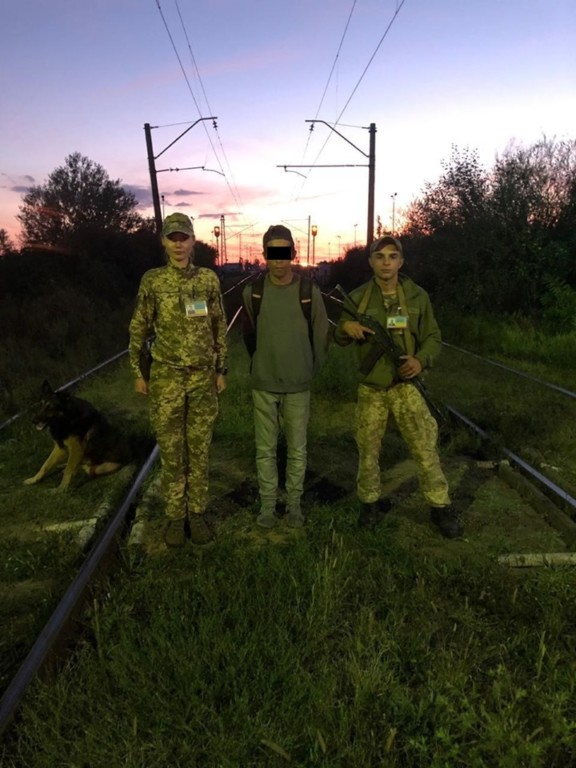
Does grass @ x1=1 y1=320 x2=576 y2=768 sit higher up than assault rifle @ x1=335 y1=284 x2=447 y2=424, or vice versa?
assault rifle @ x1=335 y1=284 x2=447 y2=424

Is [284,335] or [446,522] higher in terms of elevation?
[284,335]

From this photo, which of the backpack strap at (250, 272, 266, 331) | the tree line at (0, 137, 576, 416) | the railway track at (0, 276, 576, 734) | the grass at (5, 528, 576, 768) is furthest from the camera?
the tree line at (0, 137, 576, 416)

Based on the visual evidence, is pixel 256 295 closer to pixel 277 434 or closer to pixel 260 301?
pixel 260 301

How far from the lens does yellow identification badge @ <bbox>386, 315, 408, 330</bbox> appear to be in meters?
3.67

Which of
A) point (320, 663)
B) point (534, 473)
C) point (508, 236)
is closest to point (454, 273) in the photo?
point (508, 236)

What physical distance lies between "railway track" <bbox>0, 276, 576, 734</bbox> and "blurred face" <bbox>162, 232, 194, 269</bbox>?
1.98m

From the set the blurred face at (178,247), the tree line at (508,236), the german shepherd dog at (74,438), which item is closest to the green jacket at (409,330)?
the blurred face at (178,247)

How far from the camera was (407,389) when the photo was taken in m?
3.78

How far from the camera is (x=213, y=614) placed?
2867 millimetres

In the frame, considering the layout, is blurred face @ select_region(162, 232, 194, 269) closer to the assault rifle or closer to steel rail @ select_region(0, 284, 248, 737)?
the assault rifle

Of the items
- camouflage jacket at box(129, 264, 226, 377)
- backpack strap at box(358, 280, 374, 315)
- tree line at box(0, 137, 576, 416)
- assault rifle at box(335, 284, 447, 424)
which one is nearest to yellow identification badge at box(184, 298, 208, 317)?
camouflage jacket at box(129, 264, 226, 377)

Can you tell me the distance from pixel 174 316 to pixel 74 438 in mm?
2047

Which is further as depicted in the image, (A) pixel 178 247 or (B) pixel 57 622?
(A) pixel 178 247

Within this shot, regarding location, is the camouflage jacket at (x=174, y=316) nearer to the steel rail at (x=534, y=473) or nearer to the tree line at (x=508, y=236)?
the steel rail at (x=534, y=473)
